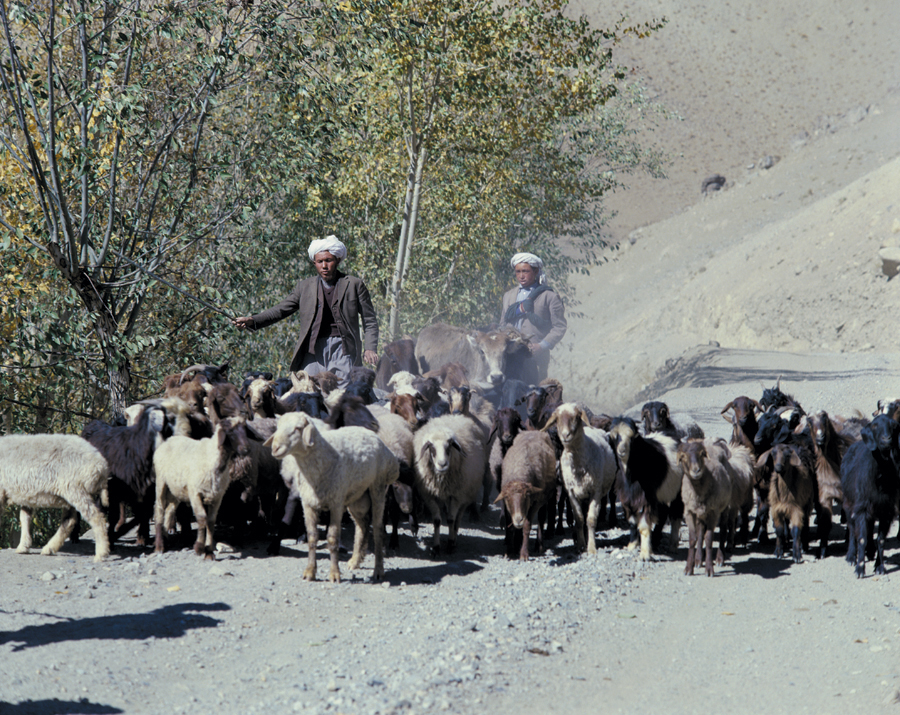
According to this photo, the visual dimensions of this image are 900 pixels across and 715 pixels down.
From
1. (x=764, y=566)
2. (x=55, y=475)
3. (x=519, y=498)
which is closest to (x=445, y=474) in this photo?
(x=519, y=498)

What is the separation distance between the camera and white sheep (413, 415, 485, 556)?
8.06m

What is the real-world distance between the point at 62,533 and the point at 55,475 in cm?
61

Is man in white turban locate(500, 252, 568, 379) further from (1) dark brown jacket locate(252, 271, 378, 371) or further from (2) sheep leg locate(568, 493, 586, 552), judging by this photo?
(2) sheep leg locate(568, 493, 586, 552)

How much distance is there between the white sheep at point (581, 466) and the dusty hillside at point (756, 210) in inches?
611

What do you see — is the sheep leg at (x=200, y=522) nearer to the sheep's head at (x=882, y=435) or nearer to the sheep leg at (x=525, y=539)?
the sheep leg at (x=525, y=539)

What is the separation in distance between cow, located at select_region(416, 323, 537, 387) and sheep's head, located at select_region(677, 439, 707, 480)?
4913 mm

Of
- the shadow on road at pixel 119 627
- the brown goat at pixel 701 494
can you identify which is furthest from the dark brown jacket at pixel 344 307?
the shadow on road at pixel 119 627

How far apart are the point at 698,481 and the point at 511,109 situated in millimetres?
10639

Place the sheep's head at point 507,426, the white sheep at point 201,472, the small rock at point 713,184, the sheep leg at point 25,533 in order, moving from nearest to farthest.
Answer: the white sheep at point 201,472 → the sheep leg at point 25,533 → the sheep's head at point 507,426 → the small rock at point 713,184

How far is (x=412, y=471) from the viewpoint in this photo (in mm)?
8477

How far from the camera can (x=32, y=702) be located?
15.9ft

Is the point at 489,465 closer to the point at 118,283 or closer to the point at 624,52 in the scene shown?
the point at 118,283

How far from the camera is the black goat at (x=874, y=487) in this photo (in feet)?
25.0

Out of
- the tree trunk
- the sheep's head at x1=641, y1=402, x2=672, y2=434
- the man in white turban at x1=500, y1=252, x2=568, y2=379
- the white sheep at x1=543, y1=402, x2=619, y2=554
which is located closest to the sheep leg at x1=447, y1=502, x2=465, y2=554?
the white sheep at x1=543, y1=402, x2=619, y2=554
